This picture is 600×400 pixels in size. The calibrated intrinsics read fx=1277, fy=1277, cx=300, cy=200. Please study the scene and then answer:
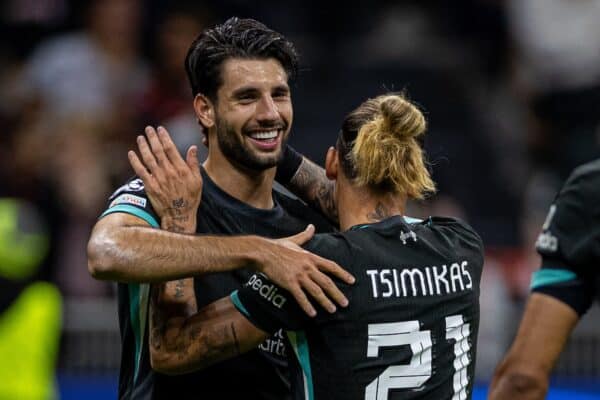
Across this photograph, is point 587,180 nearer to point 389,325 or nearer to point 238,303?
point 389,325

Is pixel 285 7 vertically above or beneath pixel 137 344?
above

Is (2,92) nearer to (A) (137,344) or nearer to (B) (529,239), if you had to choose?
(B) (529,239)

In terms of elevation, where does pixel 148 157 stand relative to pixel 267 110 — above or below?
below

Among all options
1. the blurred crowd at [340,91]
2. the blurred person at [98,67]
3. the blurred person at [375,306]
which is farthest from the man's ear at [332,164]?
the blurred person at [98,67]

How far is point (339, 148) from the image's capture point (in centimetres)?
425

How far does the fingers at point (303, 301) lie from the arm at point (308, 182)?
967mm

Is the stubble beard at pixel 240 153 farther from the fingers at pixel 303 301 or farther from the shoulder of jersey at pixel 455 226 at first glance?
the fingers at pixel 303 301

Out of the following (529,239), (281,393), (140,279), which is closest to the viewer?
(140,279)

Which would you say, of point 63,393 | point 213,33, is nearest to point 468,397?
point 213,33

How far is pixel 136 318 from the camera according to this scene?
14.4 feet

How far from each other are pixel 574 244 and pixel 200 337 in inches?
47.0

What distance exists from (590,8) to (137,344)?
21.8ft

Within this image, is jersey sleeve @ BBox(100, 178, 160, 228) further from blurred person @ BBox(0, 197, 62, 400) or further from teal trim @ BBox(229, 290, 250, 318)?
blurred person @ BBox(0, 197, 62, 400)

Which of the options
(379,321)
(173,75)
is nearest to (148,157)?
(379,321)
